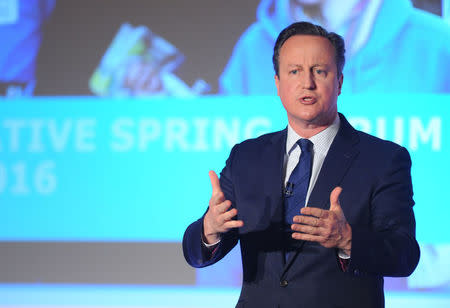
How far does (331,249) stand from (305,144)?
34 cm

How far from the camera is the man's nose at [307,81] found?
1684 mm

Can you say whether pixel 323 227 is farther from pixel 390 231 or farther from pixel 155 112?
pixel 155 112

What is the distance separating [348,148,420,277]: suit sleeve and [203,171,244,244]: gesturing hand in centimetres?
32

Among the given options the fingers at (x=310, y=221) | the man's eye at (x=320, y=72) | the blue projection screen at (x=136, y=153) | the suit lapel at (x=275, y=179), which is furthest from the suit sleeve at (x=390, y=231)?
the blue projection screen at (x=136, y=153)

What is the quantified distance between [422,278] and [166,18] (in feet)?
7.18

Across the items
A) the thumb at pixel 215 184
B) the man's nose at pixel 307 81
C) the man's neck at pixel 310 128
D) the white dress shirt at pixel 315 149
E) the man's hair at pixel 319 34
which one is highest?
the man's hair at pixel 319 34

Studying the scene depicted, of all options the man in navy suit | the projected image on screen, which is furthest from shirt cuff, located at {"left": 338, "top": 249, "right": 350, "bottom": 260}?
the projected image on screen

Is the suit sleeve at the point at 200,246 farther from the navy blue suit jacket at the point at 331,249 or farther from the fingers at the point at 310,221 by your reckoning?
the fingers at the point at 310,221

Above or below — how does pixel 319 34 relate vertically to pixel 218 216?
above

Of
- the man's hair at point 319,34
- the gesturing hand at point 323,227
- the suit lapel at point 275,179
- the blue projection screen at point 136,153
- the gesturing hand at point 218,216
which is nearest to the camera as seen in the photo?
the gesturing hand at point 323,227

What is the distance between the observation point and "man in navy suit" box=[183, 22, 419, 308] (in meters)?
1.48

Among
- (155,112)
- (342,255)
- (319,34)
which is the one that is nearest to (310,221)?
(342,255)

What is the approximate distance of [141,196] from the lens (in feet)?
11.2

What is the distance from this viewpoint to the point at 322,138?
Result: 5.68ft
